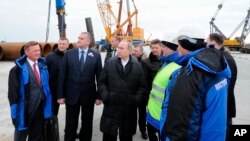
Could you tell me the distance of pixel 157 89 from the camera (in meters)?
3.71

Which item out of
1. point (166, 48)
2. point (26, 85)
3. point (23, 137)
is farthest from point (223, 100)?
point (23, 137)

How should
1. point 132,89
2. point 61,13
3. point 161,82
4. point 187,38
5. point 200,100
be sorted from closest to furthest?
point 200,100 < point 187,38 < point 161,82 < point 132,89 < point 61,13

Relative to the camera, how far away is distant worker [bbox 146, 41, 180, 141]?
137 inches

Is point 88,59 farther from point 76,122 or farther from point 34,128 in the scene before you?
point 34,128

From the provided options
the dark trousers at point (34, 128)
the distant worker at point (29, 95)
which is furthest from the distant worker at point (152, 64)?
the dark trousers at point (34, 128)

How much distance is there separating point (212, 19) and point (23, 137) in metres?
63.0

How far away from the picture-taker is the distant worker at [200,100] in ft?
7.33

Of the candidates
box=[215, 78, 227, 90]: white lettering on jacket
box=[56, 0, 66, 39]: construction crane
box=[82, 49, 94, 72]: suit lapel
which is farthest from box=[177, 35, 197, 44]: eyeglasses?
box=[56, 0, 66, 39]: construction crane

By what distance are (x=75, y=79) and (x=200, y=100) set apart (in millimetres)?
2943

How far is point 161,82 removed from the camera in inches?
142

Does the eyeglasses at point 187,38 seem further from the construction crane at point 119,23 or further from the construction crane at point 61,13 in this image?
the construction crane at point 119,23

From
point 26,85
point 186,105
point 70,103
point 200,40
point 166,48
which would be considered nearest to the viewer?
point 186,105

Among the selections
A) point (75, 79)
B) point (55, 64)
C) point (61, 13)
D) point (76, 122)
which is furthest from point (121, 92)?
point (61, 13)

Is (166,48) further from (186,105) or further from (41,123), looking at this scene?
(41,123)
